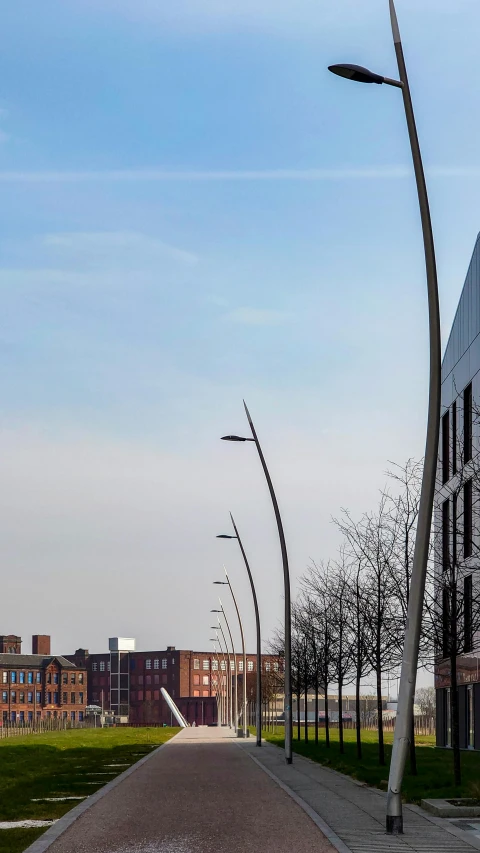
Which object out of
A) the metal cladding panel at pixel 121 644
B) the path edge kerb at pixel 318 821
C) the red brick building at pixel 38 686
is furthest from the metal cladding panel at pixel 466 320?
the metal cladding panel at pixel 121 644

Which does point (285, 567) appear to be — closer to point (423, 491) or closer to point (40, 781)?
point (40, 781)

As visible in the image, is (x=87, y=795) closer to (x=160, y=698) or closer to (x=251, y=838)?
(x=251, y=838)

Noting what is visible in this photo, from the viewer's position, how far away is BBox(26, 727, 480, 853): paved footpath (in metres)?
13.3

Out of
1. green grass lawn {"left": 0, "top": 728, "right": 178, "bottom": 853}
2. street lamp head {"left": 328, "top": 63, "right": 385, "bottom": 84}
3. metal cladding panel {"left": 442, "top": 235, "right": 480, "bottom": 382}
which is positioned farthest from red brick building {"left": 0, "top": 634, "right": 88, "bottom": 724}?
street lamp head {"left": 328, "top": 63, "right": 385, "bottom": 84}

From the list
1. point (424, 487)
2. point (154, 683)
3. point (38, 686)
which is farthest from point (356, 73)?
point (154, 683)

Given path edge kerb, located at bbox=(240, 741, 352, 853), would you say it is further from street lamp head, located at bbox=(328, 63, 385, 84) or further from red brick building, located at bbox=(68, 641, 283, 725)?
red brick building, located at bbox=(68, 641, 283, 725)

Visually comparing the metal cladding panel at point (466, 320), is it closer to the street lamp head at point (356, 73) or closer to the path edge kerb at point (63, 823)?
the path edge kerb at point (63, 823)

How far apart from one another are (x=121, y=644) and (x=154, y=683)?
831 cm

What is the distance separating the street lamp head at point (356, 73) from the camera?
14.4m

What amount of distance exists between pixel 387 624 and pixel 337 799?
30.5 ft

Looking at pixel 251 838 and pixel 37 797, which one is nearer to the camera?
pixel 251 838

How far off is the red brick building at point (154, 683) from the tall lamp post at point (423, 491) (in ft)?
546

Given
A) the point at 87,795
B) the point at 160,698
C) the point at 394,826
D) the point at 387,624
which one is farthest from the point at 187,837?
the point at 160,698

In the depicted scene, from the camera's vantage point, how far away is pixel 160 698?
18050 cm
